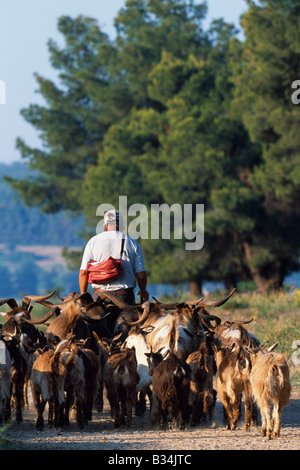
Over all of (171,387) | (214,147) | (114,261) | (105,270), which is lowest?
(171,387)

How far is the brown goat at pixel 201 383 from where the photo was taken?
8.48 m

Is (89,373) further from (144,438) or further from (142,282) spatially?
(142,282)

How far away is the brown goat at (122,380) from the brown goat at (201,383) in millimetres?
590

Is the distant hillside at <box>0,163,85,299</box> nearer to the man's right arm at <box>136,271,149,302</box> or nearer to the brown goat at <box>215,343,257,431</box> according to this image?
the man's right arm at <box>136,271,149,302</box>

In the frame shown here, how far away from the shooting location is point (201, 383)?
8547 mm

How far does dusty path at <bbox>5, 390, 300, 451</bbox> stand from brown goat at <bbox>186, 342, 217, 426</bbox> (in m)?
0.16

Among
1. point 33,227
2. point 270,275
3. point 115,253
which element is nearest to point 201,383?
point 115,253

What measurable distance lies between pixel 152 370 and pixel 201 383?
53cm

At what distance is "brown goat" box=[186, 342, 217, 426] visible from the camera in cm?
848

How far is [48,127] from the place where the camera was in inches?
1489

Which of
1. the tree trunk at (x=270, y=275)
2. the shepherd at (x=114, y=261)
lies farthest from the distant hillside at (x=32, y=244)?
the shepherd at (x=114, y=261)

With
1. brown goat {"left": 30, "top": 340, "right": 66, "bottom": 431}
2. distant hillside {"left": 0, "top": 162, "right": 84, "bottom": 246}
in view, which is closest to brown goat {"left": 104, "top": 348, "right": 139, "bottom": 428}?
brown goat {"left": 30, "top": 340, "right": 66, "bottom": 431}

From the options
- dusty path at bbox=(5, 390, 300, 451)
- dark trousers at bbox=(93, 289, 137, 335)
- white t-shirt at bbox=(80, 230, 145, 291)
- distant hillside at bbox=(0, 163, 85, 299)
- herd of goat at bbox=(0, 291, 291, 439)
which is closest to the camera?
dusty path at bbox=(5, 390, 300, 451)

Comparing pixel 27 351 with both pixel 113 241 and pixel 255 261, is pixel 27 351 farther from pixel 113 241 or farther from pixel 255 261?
pixel 255 261
